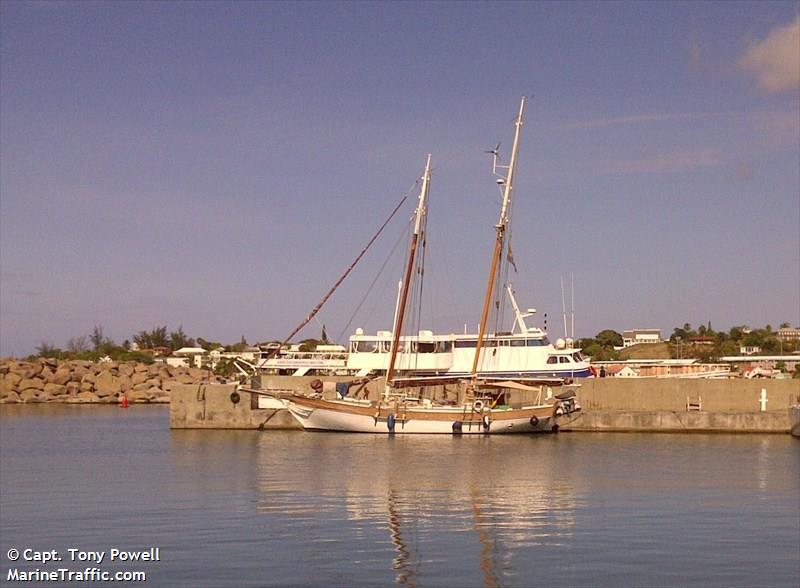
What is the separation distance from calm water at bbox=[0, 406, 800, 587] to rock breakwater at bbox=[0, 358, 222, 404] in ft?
180

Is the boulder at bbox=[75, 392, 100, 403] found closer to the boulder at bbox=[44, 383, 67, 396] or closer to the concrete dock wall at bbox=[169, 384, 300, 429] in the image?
the boulder at bbox=[44, 383, 67, 396]

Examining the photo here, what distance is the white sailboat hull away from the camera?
205 feet

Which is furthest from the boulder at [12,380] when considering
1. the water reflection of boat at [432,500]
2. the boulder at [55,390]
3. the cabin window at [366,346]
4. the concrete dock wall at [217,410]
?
the water reflection of boat at [432,500]

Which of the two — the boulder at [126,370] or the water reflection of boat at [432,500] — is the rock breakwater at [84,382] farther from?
the water reflection of boat at [432,500]

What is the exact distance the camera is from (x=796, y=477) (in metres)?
42.0

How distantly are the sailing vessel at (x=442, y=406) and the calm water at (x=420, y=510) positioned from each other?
16.9 ft

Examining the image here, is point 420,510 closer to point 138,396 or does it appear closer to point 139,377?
point 138,396

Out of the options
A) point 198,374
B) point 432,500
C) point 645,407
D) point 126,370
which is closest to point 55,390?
point 126,370

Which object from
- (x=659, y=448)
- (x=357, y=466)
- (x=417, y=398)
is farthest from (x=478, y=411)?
(x=357, y=466)

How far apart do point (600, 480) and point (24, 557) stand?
851 inches

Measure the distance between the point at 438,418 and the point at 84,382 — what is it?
61296 mm

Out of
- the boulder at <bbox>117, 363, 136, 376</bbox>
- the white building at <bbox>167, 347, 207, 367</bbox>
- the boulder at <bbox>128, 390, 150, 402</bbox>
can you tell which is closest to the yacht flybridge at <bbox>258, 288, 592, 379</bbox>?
the boulder at <bbox>128, 390, 150, 402</bbox>

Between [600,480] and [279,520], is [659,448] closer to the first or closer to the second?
[600,480]

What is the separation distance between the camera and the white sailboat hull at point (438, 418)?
62.4 metres
